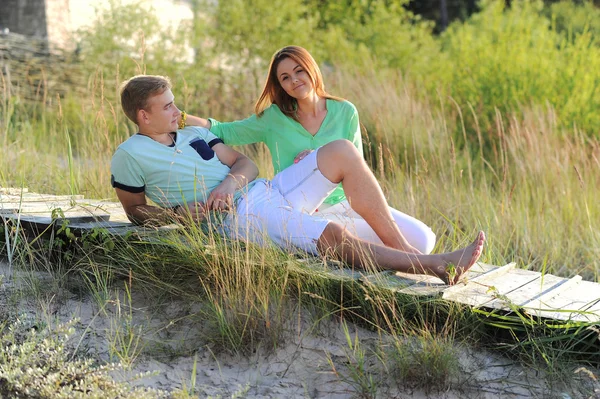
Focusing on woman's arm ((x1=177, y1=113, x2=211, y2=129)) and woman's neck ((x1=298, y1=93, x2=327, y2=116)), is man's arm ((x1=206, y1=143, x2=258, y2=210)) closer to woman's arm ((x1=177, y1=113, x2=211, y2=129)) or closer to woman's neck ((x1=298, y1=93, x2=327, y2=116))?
woman's arm ((x1=177, y1=113, x2=211, y2=129))

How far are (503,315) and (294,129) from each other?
1.41 meters

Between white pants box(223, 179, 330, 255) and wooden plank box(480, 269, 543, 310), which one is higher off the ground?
white pants box(223, 179, 330, 255)

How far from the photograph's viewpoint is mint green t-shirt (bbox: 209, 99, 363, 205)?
145 inches

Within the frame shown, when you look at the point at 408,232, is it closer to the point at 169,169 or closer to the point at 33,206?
the point at 169,169

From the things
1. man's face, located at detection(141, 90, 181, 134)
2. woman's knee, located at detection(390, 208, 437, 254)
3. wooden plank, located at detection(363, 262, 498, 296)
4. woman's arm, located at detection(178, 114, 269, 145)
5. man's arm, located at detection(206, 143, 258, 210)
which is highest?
man's face, located at detection(141, 90, 181, 134)

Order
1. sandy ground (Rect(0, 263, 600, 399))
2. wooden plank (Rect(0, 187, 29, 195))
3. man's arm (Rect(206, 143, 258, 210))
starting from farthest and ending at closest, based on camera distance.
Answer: wooden plank (Rect(0, 187, 29, 195)), man's arm (Rect(206, 143, 258, 210)), sandy ground (Rect(0, 263, 600, 399))

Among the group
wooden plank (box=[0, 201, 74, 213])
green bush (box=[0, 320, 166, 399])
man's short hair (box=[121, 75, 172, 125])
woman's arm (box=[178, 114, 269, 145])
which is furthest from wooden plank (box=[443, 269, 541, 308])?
wooden plank (box=[0, 201, 74, 213])

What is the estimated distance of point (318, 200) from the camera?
3.36 meters

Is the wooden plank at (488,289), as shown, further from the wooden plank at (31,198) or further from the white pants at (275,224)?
the wooden plank at (31,198)

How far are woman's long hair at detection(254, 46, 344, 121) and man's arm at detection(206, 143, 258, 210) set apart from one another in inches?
11.9

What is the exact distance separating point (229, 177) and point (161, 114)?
420 mm

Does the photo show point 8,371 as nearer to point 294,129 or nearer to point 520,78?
point 294,129

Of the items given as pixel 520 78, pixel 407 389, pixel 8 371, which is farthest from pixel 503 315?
pixel 520 78

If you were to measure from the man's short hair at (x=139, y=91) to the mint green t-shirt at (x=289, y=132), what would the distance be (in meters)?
0.50
